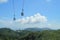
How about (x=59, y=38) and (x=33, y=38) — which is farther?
(x=33, y=38)

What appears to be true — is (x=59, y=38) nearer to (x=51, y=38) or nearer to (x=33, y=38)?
(x=51, y=38)

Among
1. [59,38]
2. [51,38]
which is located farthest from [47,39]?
[59,38]

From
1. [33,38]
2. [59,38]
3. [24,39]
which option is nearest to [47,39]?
[59,38]

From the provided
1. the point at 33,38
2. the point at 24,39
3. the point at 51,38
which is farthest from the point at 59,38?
the point at 24,39

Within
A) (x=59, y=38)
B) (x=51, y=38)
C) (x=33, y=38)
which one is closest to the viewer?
(x=51, y=38)

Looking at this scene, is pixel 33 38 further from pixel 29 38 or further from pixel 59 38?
pixel 59 38

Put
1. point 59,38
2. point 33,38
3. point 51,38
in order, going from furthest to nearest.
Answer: point 33,38, point 59,38, point 51,38

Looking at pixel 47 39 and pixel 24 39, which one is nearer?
pixel 47 39
